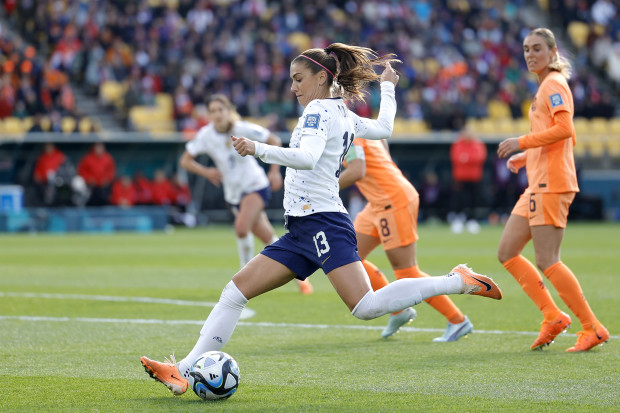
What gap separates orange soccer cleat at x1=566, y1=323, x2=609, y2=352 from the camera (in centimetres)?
681

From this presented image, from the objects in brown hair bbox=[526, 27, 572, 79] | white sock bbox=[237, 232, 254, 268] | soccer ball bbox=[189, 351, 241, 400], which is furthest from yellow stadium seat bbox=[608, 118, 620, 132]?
soccer ball bbox=[189, 351, 241, 400]

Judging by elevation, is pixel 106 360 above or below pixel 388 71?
below

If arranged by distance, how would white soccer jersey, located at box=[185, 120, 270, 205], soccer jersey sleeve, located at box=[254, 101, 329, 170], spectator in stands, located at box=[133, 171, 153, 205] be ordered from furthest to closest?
spectator in stands, located at box=[133, 171, 153, 205]
white soccer jersey, located at box=[185, 120, 270, 205]
soccer jersey sleeve, located at box=[254, 101, 329, 170]

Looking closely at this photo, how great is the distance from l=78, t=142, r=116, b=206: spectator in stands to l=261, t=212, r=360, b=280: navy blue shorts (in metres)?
19.2

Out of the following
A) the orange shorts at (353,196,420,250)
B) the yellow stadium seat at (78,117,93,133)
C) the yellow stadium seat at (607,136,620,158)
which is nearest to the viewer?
the orange shorts at (353,196,420,250)

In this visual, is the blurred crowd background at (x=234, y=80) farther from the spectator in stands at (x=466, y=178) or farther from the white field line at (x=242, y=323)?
the white field line at (x=242, y=323)

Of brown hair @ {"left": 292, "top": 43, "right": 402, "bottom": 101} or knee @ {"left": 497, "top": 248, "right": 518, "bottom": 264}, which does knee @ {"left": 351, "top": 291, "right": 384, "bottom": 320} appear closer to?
brown hair @ {"left": 292, "top": 43, "right": 402, "bottom": 101}

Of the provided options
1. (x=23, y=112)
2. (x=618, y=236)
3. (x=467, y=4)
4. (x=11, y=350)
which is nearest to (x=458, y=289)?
(x=11, y=350)

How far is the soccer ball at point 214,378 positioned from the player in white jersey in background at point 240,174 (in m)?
5.87

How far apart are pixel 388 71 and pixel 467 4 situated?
29.5 metres

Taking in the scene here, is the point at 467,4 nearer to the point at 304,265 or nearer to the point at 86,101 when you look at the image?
the point at 86,101

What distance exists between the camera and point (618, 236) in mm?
20547

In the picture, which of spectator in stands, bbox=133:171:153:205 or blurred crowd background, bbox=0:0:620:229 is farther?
spectator in stands, bbox=133:171:153:205

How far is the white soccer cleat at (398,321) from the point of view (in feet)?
24.7
